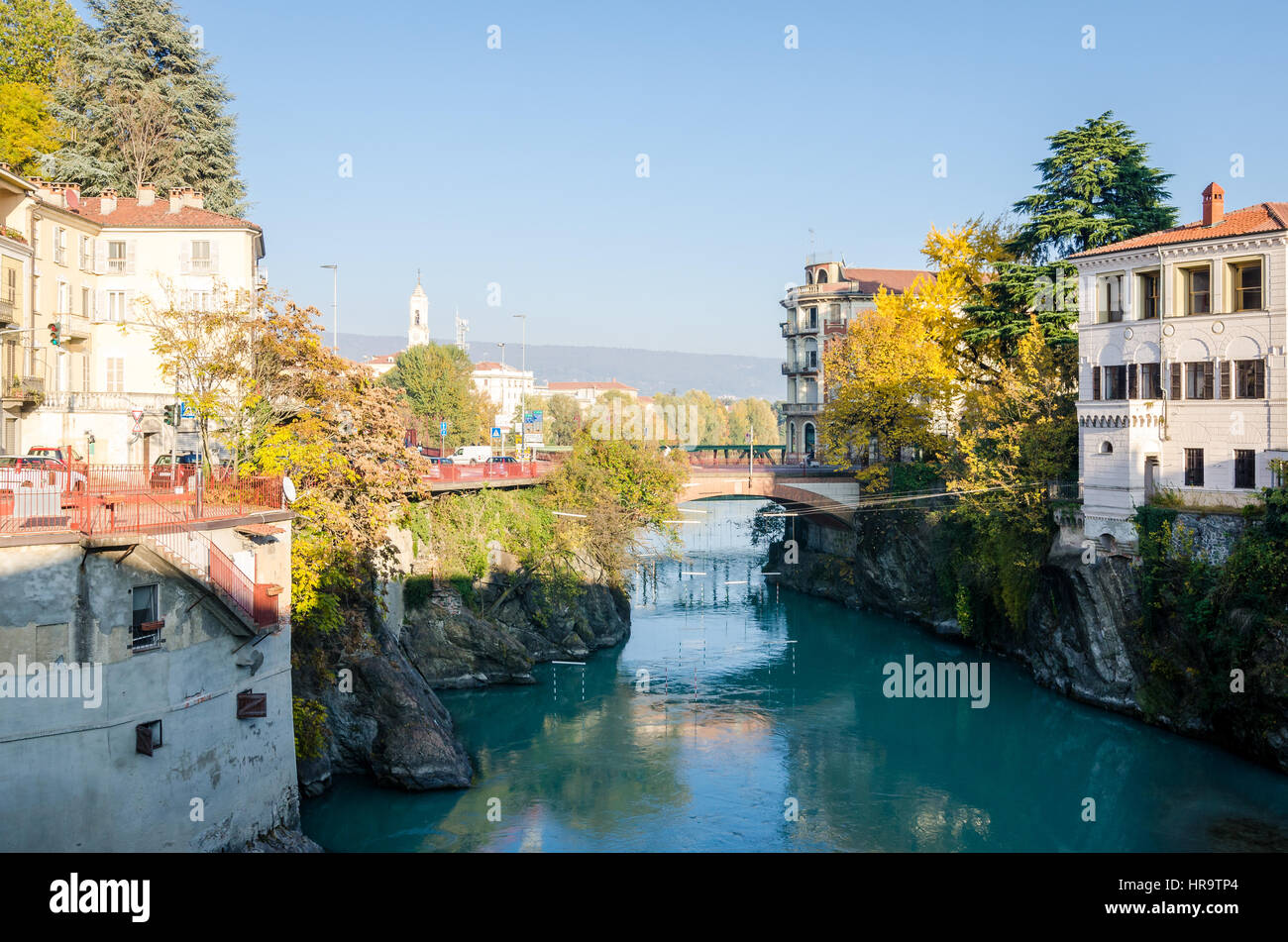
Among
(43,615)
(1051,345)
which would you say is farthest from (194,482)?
(1051,345)

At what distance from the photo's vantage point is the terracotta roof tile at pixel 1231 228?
38281mm

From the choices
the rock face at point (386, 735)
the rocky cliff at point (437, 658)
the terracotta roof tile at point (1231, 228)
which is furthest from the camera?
the terracotta roof tile at point (1231, 228)

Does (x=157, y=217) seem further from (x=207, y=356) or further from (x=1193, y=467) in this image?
(x=1193, y=467)

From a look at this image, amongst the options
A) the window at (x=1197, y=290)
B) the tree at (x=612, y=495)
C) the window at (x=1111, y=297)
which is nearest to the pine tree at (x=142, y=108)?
the tree at (x=612, y=495)

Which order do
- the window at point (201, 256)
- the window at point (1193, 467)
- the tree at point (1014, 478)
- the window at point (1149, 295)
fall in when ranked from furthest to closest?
the window at point (201, 256) → the tree at point (1014, 478) → the window at point (1149, 295) → the window at point (1193, 467)

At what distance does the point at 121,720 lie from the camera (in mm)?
21375

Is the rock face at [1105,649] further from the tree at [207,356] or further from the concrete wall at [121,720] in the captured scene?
the tree at [207,356]

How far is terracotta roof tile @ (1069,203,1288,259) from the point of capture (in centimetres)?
3828

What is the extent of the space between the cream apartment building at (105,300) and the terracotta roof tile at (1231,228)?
35.4m

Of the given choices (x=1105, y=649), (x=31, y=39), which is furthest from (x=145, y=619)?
(x=31, y=39)

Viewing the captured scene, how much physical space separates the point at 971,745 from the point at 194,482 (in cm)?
2764

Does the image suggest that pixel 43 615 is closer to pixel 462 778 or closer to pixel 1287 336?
pixel 462 778

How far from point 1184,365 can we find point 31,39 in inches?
2450

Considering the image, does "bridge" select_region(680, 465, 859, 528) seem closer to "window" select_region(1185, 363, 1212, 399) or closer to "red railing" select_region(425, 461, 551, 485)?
"red railing" select_region(425, 461, 551, 485)
